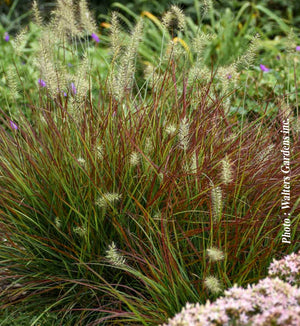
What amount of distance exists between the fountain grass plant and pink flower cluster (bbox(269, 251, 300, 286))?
0.28 metres

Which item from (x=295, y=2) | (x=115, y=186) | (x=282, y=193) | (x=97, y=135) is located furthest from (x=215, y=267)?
(x=295, y=2)

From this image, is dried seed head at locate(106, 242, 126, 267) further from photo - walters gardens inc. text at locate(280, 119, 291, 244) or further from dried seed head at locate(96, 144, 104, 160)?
photo - walters gardens inc. text at locate(280, 119, 291, 244)

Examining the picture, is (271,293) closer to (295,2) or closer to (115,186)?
(115,186)

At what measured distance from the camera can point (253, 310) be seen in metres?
1.52

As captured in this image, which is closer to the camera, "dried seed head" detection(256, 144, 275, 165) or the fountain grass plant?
the fountain grass plant

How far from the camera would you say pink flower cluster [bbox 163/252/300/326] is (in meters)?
1.43

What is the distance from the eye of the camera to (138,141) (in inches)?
97.4

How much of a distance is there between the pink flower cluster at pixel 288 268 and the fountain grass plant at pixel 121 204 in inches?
11.1

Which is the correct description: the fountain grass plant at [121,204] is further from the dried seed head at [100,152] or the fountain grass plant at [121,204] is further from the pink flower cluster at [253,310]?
the pink flower cluster at [253,310]

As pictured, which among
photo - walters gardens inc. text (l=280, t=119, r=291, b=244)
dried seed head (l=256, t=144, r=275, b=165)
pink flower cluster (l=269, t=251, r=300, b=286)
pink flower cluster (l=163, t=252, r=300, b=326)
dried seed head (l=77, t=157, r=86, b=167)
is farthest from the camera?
dried seed head (l=256, t=144, r=275, b=165)

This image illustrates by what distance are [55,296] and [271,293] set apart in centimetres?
133

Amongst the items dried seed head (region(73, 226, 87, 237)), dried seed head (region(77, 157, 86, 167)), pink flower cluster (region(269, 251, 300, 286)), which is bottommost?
dried seed head (region(73, 226, 87, 237))

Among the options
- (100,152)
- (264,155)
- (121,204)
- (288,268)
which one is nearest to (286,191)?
(264,155)

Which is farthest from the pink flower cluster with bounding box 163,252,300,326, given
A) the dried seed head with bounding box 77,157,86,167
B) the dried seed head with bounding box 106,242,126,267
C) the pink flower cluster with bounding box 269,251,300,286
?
the dried seed head with bounding box 77,157,86,167
